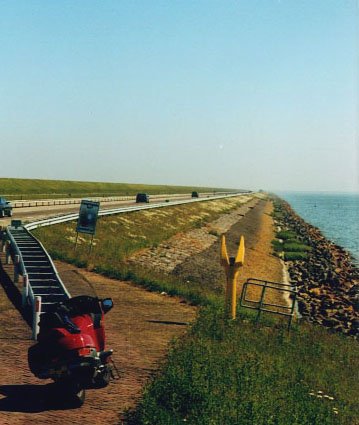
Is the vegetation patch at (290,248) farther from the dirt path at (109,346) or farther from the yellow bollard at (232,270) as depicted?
the yellow bollard at (232,270)

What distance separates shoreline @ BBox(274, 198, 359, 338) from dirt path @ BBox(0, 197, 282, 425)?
11.6 metres

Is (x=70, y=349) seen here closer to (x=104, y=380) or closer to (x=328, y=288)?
(x=104, y=380)

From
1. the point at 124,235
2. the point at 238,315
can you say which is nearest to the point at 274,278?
the point at 124,235

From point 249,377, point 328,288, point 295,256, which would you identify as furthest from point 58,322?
point 295,256

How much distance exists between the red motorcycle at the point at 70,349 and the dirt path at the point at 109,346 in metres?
0.34

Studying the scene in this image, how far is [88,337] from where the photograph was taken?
7.79 meters

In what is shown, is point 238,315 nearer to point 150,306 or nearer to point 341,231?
point 150,306

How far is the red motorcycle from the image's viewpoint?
24.8ft

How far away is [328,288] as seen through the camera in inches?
1421

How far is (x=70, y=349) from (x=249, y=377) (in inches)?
149

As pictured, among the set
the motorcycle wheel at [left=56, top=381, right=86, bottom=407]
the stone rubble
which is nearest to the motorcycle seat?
the motorcycle wheel at [left=56, top=381, right=86, bottom=407]

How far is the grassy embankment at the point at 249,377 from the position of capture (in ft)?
26.5

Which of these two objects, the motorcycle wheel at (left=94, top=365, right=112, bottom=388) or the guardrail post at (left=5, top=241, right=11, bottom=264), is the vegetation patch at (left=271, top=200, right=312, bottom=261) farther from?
the motorcycle wheel at (left=94, top=365, right=112, bottom=388)

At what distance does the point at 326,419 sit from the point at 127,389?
134 inches
